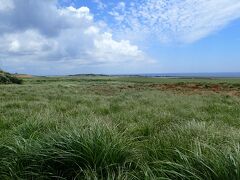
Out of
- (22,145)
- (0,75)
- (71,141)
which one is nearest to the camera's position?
(71,141)

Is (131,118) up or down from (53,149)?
down

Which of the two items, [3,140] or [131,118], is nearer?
[3,140]

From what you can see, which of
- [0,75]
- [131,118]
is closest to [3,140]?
[131,118]

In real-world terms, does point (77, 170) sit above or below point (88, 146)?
below

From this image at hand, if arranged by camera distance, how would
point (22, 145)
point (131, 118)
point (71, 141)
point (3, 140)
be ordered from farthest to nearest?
point (131, 118)
point (3, 140)
point (22, 145)
point (71, 141)

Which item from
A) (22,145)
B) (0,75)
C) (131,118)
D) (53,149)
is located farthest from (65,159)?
(0,75)

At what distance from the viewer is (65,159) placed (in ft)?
12.7

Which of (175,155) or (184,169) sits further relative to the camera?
(175,155)

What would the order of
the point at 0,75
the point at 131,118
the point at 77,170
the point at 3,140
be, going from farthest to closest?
the point at 0,75
the point at 131,118
the point at 3,140
the point at 77,170

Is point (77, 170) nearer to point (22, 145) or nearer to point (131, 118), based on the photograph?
point (22, 145)

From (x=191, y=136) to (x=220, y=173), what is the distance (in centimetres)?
199

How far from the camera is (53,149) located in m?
3.91

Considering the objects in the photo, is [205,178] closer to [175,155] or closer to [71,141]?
[175,155]

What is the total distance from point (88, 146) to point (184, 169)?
1311mm
